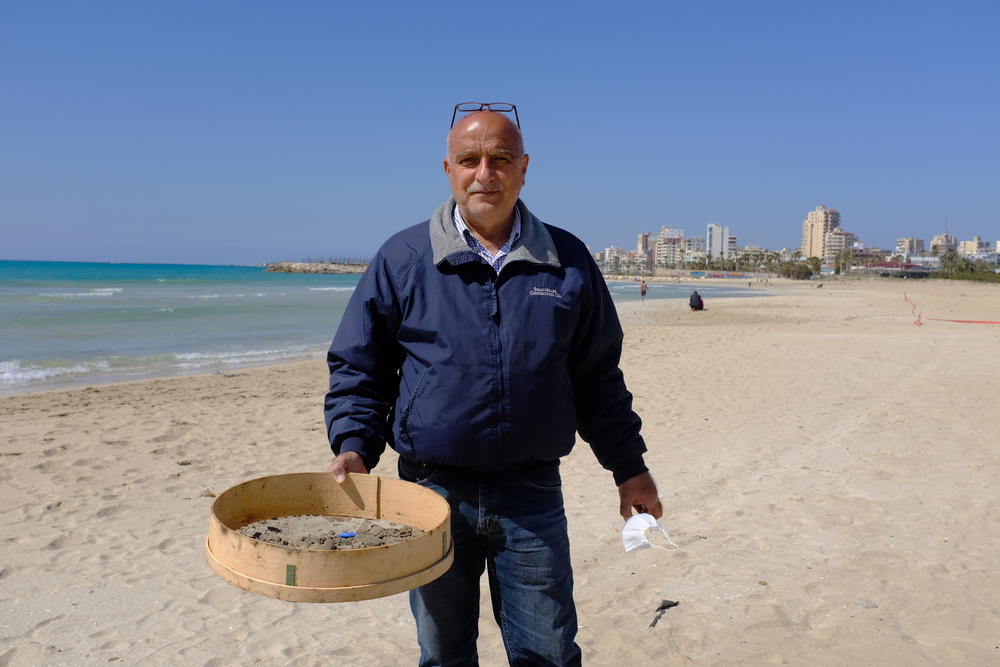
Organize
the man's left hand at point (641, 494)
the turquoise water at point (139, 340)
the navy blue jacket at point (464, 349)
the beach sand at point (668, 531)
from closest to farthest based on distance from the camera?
the navy blue jacket at point (464, 349) → the man's left hand at point (641, 494) → the beach sand at point (668, 531) → the turquoise water at point (139, 340)

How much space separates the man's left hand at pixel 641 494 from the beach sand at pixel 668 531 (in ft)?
3.88

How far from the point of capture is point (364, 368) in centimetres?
207

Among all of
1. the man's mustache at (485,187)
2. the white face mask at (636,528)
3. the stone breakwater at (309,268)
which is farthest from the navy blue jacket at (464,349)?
the stone breakwater at (309,268)

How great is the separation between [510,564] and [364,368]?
70cm

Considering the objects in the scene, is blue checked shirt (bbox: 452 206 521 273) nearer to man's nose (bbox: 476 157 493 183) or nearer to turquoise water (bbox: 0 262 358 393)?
man's nose (bbox: 476 157 493 183)

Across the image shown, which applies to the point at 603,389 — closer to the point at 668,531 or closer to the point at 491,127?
the point at 491,127

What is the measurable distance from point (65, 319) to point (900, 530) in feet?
80.6

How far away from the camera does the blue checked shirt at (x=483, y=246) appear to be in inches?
81.7

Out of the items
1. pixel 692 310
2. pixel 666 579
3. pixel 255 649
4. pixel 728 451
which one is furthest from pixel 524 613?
pixel 692 310

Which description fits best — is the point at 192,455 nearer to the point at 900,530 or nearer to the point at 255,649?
the point at 255,649

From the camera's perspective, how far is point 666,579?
157 inches

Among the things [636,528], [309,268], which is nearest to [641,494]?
[636,528]

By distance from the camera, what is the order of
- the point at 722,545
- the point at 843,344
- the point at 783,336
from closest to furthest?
the point at 722,545 < the point at 843,344 < the point at 783,336

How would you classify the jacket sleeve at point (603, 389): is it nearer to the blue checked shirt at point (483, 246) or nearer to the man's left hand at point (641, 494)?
the man's left hand at point (641, 494)
